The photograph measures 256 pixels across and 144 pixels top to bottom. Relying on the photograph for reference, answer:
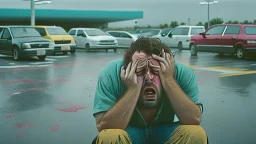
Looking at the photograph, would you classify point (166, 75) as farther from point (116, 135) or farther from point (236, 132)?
point (236, 132)

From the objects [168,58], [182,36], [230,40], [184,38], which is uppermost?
[182,36]

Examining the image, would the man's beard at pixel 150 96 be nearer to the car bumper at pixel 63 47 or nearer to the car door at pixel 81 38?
the car bumper at pixel 63 47

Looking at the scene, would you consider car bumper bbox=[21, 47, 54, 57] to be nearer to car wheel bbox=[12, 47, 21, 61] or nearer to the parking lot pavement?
car wheel bbox=[12, 47, 21, 61]

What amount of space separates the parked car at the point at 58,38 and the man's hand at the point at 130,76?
19.0 metres

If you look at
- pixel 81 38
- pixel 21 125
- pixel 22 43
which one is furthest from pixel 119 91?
pixel 81 38

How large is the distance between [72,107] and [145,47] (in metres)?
4.12

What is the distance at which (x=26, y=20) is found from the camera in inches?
2393

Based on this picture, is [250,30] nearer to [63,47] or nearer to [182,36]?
[182,36]

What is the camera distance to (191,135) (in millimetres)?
3033

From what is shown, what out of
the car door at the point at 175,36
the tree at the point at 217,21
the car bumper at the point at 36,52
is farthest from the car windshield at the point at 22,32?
the tree at the point at 217,21

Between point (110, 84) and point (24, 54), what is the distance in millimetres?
14844

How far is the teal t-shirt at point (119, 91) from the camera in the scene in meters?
3.15

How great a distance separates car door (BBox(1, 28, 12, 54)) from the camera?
18.2m

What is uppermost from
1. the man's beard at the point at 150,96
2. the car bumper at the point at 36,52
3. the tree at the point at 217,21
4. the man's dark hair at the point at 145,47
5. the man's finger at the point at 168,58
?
the tree at the point at 217,21
